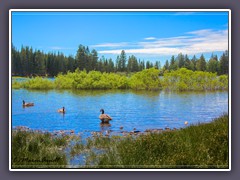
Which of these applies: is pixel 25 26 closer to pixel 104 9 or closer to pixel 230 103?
pixel 104 9

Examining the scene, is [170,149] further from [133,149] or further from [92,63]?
[92,63]

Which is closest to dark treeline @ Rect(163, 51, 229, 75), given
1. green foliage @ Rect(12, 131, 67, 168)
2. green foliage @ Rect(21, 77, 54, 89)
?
green foliage @ Rect(21, 77, 54, 89)

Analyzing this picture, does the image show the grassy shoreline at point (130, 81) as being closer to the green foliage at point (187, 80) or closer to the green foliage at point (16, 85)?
the green foliage at point (187, 80)

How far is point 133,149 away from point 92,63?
4.72 ft

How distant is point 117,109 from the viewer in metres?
8.82

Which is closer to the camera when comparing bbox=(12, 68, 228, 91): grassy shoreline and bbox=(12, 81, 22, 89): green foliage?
bbox=(12, 81, 22, 89): green foliage

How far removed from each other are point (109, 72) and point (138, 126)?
94 centimetres

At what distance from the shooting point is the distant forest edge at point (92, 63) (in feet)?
28.6

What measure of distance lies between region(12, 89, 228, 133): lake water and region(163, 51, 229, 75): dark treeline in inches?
14.3

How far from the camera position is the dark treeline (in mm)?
8703

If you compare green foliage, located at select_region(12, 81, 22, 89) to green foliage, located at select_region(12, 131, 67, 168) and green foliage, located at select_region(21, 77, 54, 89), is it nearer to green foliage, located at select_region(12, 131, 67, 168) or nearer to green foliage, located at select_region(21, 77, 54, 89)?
green foliage, located at select_region(21, 77, 54, 89)

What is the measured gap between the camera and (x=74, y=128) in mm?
8773

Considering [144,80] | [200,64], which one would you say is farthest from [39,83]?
[200,64]

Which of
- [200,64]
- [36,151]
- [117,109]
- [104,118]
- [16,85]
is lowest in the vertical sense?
[36,151]
